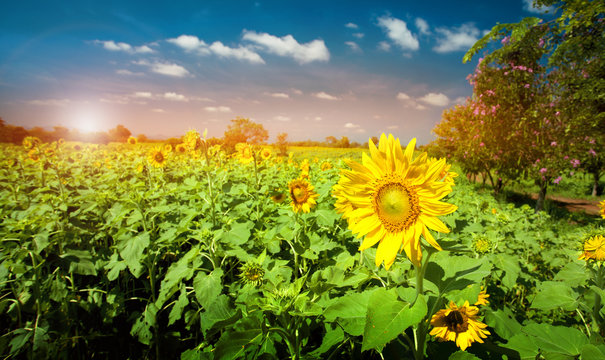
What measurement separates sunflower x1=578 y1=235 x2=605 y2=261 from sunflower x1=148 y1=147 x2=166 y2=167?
555 cm

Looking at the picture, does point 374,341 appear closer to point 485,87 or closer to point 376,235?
point 376,235

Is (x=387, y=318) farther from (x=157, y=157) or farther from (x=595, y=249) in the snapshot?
(x=157, y=157)

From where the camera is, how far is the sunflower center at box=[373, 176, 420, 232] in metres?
1.14

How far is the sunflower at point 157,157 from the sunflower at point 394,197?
4.51 meters

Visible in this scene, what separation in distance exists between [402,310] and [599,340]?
143 cm

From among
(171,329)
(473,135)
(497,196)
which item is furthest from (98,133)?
(497,196)

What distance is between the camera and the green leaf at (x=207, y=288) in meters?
1.92

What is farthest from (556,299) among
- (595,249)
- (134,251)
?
(134,251)

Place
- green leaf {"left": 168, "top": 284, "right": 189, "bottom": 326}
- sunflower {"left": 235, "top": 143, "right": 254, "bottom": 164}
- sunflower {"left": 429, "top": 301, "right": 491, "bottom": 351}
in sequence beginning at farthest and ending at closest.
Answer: sunflower {"left": 235, "top": 143, "right": 254, "bottom": 164}, green leaf {"left": 168, "top": 284, "right": 189, "bottom": 326}, sunflower {"left": 429, "top": 301, "right": 491, "bottom": 351}

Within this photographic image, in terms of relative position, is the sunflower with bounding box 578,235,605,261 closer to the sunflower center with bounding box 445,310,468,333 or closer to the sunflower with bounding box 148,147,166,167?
the sunflower center with bounding box 445,310,468,333

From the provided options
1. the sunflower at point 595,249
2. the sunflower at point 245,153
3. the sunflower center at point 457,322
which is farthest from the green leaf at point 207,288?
the sunflower at point 595,249

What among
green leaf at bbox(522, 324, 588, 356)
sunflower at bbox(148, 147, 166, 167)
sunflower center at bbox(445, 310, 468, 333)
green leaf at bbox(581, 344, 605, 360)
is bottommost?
sunflower center at bbox(445, 310, 468, 333)

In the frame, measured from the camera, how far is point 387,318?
94cm

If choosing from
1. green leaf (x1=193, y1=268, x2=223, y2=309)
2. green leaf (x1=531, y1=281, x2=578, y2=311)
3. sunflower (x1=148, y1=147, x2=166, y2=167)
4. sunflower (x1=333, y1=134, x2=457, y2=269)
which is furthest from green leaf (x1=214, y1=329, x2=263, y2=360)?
sunflower (x1=148, y1=147, x2=166, y2=167)
